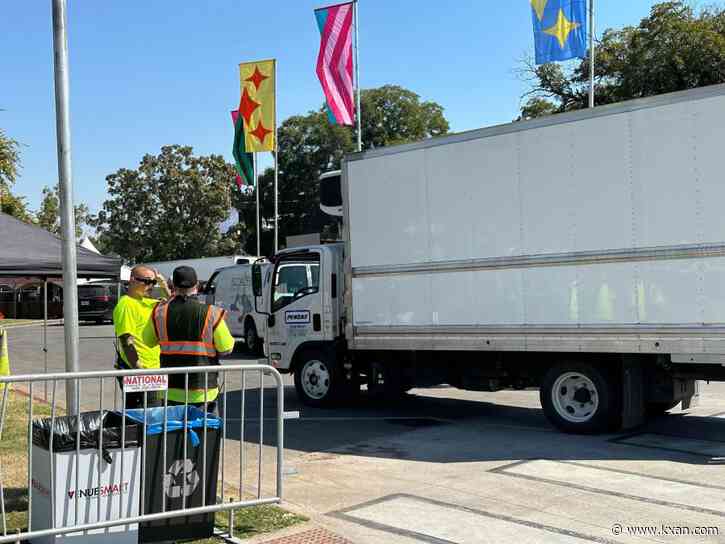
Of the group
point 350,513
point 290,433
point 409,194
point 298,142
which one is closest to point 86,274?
point 290,433

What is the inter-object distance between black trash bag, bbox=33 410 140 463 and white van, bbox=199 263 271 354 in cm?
1558

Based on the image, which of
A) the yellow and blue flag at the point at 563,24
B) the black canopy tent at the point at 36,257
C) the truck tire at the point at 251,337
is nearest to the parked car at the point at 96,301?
the truck tire at the point at 251,337

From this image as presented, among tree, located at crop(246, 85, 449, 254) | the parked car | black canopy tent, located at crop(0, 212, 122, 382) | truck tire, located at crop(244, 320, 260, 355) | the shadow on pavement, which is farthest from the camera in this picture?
tree, located at crop(246, 85, 449, 254)

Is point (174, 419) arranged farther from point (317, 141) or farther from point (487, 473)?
point (317, 141)

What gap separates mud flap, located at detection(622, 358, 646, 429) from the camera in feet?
27.8

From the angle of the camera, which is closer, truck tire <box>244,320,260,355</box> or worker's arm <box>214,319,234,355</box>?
worker's arm <box>214,319,234,355</box>

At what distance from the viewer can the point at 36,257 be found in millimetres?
8758

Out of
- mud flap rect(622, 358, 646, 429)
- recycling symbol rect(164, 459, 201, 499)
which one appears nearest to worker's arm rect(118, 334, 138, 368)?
recycling symbol rect(164, 459, 201, 499)

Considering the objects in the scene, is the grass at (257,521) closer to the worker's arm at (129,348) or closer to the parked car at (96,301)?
the worker's arm at (129,348)

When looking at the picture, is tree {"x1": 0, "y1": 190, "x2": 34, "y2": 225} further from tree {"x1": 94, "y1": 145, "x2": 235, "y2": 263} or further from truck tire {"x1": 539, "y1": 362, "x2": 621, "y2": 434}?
truck tire {"x1": 539, "y1": 362, "x2": 621, "y2": 434}

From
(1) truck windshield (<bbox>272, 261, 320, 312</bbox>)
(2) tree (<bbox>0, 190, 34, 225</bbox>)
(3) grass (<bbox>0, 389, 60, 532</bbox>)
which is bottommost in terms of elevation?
(3) grass (<bbox>0, 389, 60, 532</bbox>)

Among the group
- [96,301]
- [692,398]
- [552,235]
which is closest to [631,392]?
[692,398]

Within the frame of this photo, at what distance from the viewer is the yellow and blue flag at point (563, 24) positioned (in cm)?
1814

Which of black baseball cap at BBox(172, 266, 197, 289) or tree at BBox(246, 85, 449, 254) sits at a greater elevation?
tree at BBox(246, 85, 449, 254)
